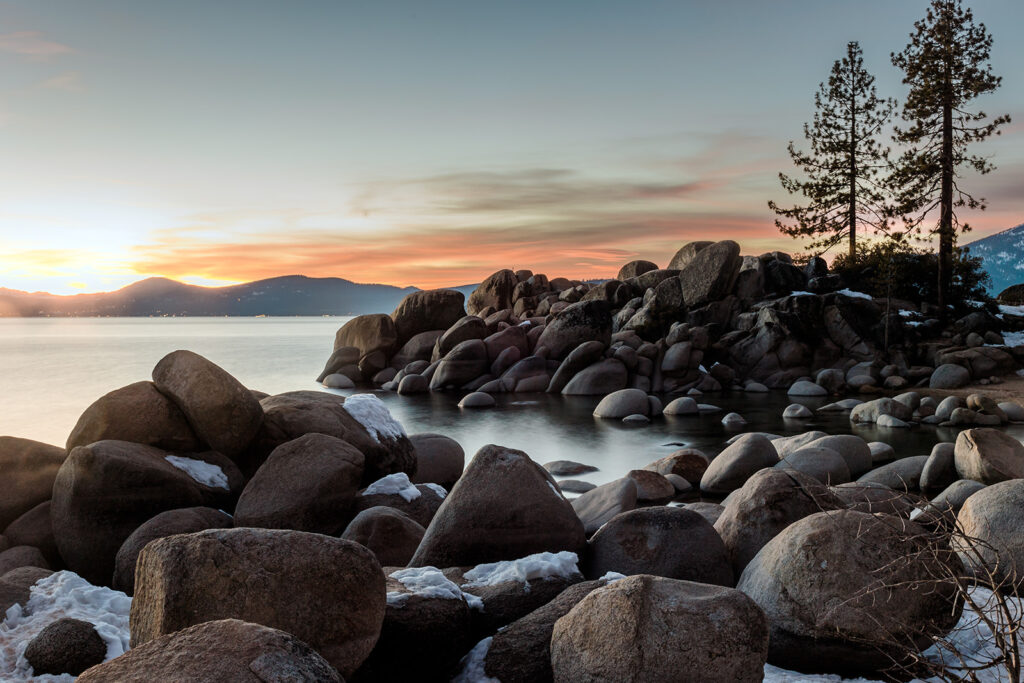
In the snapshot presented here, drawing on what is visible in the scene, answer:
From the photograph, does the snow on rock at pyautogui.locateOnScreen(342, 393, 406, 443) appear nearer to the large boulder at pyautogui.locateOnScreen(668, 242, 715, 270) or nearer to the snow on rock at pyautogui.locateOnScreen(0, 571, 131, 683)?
the snow on rock at pyautogui.locateOnScreen(0, 571, 131, 683)

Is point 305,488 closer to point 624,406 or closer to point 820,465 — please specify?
point 820,465

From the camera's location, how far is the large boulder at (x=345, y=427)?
9.76 meters

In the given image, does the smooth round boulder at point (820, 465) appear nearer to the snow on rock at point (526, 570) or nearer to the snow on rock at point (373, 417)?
the snow on rock at point (373, 417)

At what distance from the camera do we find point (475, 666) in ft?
16.1

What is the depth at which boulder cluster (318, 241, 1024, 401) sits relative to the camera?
27844 mm

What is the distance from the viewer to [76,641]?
4844mm

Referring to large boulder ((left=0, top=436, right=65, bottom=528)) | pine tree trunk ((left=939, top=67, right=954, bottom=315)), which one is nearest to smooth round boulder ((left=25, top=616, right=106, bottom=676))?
large boulder ((left=0, top=436, right=65, bottom=528))

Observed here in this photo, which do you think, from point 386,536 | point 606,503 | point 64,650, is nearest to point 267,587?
point 64,650

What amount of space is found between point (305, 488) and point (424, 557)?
217cm

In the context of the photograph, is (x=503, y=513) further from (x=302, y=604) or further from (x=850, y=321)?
(x=850, y=321)

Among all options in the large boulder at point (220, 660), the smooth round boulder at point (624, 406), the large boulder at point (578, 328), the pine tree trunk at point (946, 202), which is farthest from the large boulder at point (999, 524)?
the pine tree trunk at point (946, 202)

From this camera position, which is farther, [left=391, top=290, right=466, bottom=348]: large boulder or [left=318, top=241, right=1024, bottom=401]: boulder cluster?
[left=391, top=290, right=466, bottom=348]: large boulder

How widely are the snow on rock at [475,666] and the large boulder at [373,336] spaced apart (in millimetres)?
31782

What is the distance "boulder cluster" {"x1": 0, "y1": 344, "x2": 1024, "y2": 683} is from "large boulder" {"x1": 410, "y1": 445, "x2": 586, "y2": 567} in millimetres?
17
